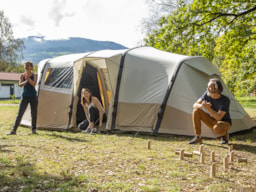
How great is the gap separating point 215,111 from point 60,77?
4626 mm

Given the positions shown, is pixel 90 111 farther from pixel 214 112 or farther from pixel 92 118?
pixel 214 112

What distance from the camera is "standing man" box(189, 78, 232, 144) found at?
5.51 m

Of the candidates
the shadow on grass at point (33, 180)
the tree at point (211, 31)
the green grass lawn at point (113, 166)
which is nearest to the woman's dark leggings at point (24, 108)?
the green grass lawn at point (113, 166)

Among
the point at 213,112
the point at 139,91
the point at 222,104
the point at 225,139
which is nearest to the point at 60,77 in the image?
the point at 139,91

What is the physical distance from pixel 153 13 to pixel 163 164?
24.0m

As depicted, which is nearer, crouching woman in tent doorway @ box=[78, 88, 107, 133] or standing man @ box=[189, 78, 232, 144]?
standing man @ box=[189, 78, 232, 144]

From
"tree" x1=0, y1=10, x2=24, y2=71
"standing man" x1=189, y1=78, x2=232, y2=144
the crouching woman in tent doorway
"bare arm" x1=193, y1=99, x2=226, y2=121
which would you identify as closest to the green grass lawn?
"standing man" x1=189, y1=78, x2=232, y2=144

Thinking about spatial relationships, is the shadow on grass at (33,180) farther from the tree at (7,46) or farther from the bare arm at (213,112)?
the tree at (7,46)

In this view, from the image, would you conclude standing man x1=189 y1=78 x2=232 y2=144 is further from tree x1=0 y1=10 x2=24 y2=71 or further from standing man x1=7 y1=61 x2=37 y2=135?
tree x1=0 y1=10 x2=24 y2=71

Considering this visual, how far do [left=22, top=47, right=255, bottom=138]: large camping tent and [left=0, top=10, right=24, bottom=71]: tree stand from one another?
3394 cm

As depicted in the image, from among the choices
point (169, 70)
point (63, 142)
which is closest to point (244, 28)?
point (169, 70)

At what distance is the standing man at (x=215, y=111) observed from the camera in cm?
551

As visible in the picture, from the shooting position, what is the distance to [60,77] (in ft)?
26.7

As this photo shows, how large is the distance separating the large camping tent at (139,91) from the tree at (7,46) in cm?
3394
